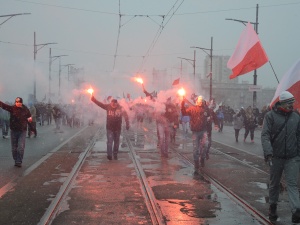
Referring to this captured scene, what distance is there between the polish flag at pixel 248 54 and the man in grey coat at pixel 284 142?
5.24 m

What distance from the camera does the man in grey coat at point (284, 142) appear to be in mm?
6611

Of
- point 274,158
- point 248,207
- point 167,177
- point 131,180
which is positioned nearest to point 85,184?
point 131,180

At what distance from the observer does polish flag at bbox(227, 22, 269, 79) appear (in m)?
11.8

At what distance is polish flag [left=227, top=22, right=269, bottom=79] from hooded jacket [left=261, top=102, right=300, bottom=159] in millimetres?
5239

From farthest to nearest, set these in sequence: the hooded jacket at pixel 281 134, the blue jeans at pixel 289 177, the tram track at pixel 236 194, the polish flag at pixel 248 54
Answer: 1. the polish flag at pixel 248 54
2. the tram track at pixel 236 194
3. the hooded jacket at pixel 281 134
4. the blue jeans at pixel 289 177

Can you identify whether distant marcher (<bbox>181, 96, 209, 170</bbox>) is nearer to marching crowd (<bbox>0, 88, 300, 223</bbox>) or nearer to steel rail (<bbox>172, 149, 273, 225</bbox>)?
marching crowd (<bbox>0, 88, 300, 223</bbox>)

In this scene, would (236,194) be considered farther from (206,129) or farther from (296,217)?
(206,129)

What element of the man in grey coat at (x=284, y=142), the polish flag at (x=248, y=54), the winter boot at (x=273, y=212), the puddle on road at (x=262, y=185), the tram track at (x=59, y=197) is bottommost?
the tram track at (x=59, y=197)

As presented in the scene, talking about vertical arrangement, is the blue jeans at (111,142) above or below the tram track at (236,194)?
above

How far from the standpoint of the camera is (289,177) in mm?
6625

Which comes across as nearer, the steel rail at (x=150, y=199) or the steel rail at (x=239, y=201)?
the steel rail at (x=150, y=199)

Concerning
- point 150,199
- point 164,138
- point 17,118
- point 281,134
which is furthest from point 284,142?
point 164,138

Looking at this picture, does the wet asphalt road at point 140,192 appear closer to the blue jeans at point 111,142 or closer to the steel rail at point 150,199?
the steel rail at point 150,199

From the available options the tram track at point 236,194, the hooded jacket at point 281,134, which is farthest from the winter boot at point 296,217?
the hooded jacket at point 281,134
